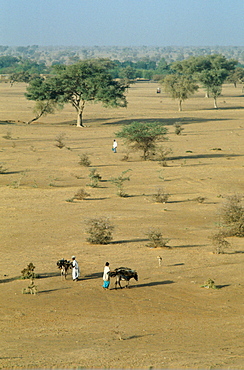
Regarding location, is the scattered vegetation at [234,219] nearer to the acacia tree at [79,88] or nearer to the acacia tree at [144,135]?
the acacia tree at [144,135]

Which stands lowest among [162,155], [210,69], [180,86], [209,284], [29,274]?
[209,284]

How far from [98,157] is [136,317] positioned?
27009 millimetres

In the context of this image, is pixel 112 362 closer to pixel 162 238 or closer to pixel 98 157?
pixel 162 238

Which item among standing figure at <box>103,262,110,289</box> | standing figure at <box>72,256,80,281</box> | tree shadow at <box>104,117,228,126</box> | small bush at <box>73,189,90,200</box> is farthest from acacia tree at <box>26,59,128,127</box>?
standing figure at <box>103,262,110,289</box>

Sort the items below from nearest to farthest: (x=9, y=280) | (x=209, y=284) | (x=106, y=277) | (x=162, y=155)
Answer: (x=106, y=277), (x=209, y=284), (x=9, y=280), (x=162, y=155)

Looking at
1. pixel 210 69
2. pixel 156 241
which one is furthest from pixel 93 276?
pixel 210 69

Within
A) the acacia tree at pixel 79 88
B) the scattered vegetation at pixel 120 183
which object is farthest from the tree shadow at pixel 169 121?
the scattered vegetation at pixel 120 183

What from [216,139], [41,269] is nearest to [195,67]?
[216,139]

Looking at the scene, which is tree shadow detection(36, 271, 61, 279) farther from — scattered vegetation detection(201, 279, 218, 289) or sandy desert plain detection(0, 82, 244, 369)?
scattered vegetation detection(201, 279, 218, 289)

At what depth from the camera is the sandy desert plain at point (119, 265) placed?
1034 cm

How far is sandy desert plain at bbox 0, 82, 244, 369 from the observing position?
33.9ft

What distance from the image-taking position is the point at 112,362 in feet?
31.1

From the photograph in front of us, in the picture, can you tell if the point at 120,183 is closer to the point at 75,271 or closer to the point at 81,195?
the point at 81,195

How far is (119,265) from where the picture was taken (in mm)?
16594
